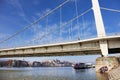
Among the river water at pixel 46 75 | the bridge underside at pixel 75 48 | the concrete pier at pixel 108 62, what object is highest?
the bridge underside at pixel 75 48

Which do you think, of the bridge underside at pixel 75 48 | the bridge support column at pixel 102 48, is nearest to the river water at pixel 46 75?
the bridge underside at pixel 75 48

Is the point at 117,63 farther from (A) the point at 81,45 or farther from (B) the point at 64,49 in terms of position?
(B) the point at 64,49

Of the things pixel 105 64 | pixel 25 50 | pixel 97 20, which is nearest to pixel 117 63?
pixel 105 64

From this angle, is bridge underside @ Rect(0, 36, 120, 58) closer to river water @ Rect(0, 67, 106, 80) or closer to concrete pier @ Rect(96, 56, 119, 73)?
concrete pier @ Rect(96, 56, 119, 73)

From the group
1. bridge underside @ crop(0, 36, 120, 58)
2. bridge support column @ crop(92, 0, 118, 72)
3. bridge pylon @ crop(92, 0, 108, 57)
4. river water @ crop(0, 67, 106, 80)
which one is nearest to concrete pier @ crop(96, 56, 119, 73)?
bridge support column @ crop(92, 0, 118, 72)

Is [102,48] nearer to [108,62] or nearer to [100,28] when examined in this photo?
[108,62]

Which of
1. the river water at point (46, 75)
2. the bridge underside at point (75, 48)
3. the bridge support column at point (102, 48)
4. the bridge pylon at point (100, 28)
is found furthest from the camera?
the river water at point (46, 75)

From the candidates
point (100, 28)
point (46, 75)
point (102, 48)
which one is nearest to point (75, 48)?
point (102, 48)

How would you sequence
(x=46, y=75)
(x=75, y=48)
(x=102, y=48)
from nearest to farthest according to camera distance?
(x=102, y=48) → (x=75, y=48) → (x=46, y=75)

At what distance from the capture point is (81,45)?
35.9m

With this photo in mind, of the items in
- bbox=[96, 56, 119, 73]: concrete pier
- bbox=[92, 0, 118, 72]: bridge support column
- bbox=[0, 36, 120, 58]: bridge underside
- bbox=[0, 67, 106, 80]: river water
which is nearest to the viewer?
bbox=[96, 56, 119, 73]: concrete pier

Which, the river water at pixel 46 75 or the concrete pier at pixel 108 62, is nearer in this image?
the concrete pier at pixel 108 62

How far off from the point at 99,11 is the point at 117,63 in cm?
1083

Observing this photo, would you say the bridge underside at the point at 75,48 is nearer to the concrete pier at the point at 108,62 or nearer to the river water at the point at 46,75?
the concrete pier at the point at 108,62
